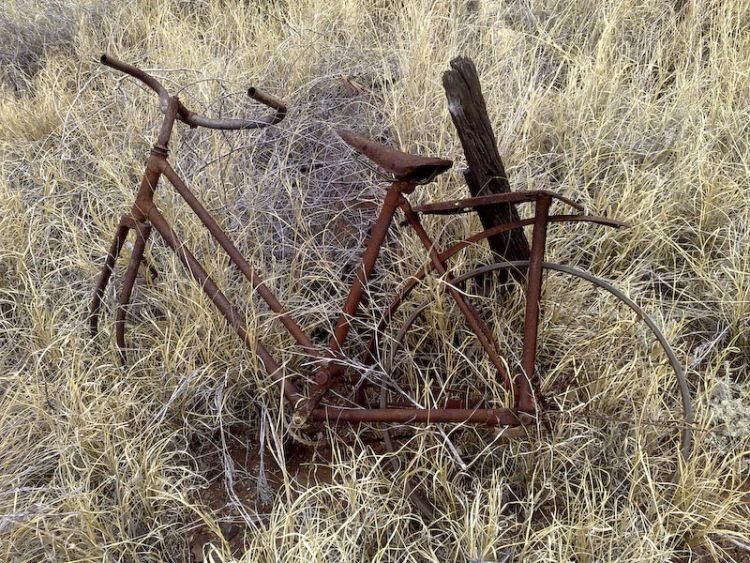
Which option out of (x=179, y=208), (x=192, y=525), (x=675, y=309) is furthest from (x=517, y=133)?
(x=192, y=525)

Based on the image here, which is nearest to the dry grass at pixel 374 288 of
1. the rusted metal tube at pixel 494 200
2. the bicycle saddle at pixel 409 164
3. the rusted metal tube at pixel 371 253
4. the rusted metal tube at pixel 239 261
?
the rusted metal tube at pixel 239 261

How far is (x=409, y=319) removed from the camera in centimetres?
215

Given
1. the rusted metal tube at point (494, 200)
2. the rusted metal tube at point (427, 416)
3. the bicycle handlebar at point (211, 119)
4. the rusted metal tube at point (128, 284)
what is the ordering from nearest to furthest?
the rusted metal tube at point (494, 200) → the rusted metal tube at point (427, 416) → the bicycle handlebar at point (211, 119) → the rusted metal tube at point (128, 284)

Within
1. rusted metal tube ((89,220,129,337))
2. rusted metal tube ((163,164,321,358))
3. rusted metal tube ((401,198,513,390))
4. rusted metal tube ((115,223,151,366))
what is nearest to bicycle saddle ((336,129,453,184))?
rusted metal tube ((401,198,513,390))

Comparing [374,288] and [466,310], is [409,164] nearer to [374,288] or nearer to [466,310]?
[466,310]

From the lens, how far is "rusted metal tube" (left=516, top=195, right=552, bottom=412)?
69.8 inches

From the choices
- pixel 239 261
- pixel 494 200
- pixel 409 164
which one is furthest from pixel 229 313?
pixel 494 200

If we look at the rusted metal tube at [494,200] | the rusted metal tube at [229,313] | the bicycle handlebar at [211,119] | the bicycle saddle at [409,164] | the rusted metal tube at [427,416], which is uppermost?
the bicycle handlebar at [211,119]

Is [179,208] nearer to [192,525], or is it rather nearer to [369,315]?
[369,315]

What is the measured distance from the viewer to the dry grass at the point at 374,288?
1.91 m

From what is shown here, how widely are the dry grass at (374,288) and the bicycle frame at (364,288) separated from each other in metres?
0.15

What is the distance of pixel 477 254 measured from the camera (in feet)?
8.19

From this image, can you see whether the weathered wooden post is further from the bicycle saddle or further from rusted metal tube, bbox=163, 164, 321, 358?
rusted metal tube, bbox=163, 164, 321, 358

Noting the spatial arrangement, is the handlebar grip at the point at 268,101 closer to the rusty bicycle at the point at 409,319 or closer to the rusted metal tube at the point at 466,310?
the rusty bicycle at the point at 409,319
